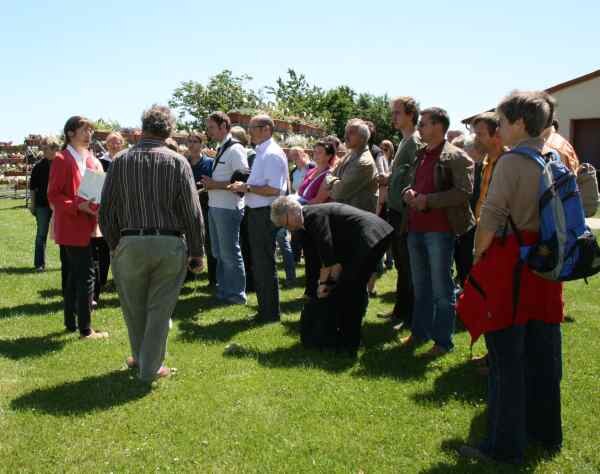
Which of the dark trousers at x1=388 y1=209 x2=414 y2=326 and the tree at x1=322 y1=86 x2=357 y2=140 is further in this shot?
the tree at x1=322 y1=86 x2=357 y2=140

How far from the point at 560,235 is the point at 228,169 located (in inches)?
191

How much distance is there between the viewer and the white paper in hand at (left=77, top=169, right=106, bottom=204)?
6098 mm

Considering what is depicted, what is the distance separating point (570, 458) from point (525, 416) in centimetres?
35

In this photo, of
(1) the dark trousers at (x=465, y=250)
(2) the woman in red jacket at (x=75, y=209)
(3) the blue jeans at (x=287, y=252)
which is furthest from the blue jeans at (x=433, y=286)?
(3) the blue jeans at (x=287, y=252)

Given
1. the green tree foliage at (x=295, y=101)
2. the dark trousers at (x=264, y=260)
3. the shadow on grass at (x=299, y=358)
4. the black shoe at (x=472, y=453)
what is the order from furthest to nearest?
the green tree foliage at (x=295, y=101)
the dark trousers at (x=264, y=260)
the shadow on grass at (x=299, y=358)
the black shoe at (x=472, y=453)

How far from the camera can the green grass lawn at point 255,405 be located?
12.8ft

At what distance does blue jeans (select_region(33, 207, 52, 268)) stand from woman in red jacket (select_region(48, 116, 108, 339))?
4562mm

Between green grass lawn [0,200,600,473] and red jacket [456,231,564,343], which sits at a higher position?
red jacket [456,231,564,343]

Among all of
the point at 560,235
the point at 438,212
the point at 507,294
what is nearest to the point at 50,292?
the point at 438,212

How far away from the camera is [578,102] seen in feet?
79.4

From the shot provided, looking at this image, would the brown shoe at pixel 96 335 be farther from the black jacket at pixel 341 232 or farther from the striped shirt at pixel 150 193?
the black jacket at pixel 341 232

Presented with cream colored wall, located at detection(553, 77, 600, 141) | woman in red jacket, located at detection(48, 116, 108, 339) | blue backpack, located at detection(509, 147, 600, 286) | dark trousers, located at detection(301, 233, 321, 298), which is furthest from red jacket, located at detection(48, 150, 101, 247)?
cream colored wall, located at detection(553, 77, 600, 141)

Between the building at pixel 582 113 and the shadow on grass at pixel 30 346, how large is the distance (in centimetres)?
2012

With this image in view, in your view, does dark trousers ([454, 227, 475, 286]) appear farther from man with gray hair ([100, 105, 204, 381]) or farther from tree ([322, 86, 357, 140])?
tree ([322, 86, 357, 140])
